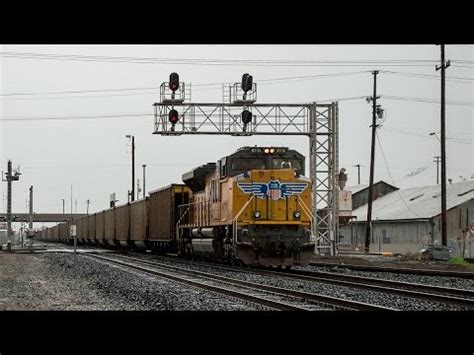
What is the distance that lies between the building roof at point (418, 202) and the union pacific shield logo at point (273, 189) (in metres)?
32.5

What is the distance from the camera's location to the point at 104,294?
14.8m

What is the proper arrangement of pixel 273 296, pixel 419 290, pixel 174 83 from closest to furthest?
1. pixel 273 296
2. pixel 419 290
3. pixel 174 83

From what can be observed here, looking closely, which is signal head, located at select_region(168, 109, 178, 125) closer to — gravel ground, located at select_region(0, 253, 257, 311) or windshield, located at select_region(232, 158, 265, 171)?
windshield, located at select_region(232, 158, 265, 171)

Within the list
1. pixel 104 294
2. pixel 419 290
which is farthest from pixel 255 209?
pixel 104 294

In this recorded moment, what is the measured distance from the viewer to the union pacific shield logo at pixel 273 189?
21.8 metres

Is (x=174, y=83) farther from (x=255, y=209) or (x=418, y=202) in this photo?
(x=418, y=202)

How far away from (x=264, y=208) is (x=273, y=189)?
65cm

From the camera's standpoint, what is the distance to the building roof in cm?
5481
